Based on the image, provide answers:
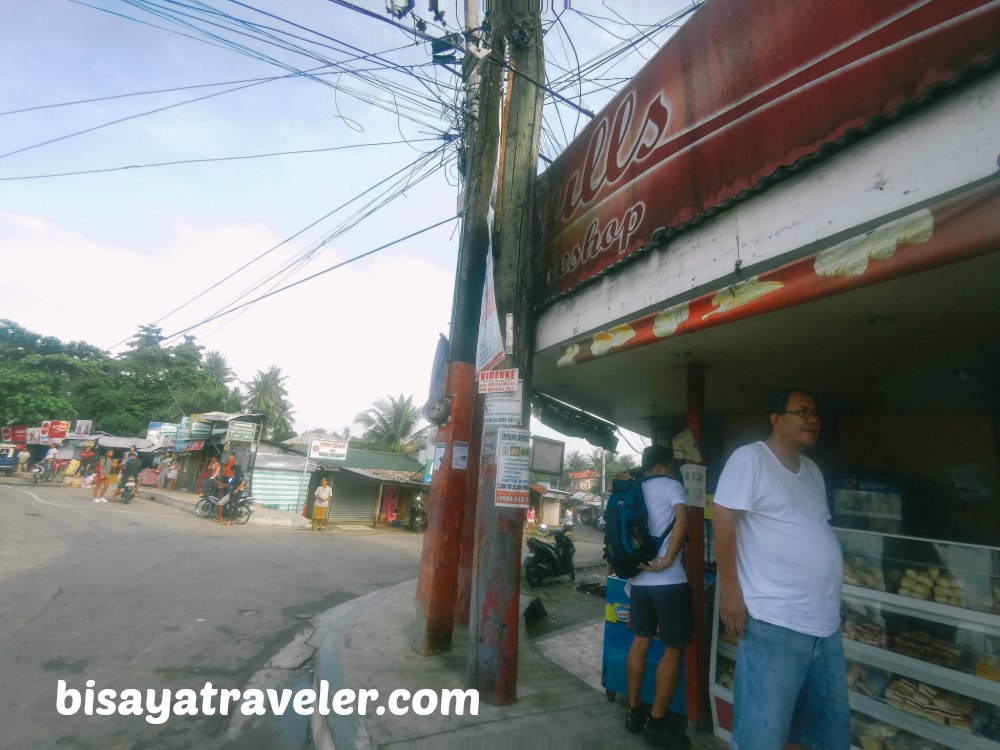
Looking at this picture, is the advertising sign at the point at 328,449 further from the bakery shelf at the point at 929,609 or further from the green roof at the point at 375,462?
the bakery shelf at the point at 929,609

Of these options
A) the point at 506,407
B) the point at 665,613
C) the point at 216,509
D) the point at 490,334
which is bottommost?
the point at 216,509

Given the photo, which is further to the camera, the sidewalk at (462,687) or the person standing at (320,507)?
the person standing at (320,507)

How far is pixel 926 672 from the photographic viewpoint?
2.51 metres

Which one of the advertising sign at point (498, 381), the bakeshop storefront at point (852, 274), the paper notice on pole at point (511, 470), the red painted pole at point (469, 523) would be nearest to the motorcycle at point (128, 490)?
the red painted pole at point (469, 523)

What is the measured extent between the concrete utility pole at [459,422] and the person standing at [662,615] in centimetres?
178

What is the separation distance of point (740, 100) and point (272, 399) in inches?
1539

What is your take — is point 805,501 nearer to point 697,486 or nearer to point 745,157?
point 697,486

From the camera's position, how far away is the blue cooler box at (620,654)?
325 centimetres

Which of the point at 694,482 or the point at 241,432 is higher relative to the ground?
the point at 241,432

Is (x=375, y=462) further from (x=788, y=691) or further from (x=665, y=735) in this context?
(x=788, y=691)

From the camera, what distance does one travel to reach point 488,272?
407cm

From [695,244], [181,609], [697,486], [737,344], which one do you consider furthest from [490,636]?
[181,609]

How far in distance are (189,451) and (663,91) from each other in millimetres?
27583

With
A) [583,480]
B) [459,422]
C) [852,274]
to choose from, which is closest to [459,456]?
[459,422]
